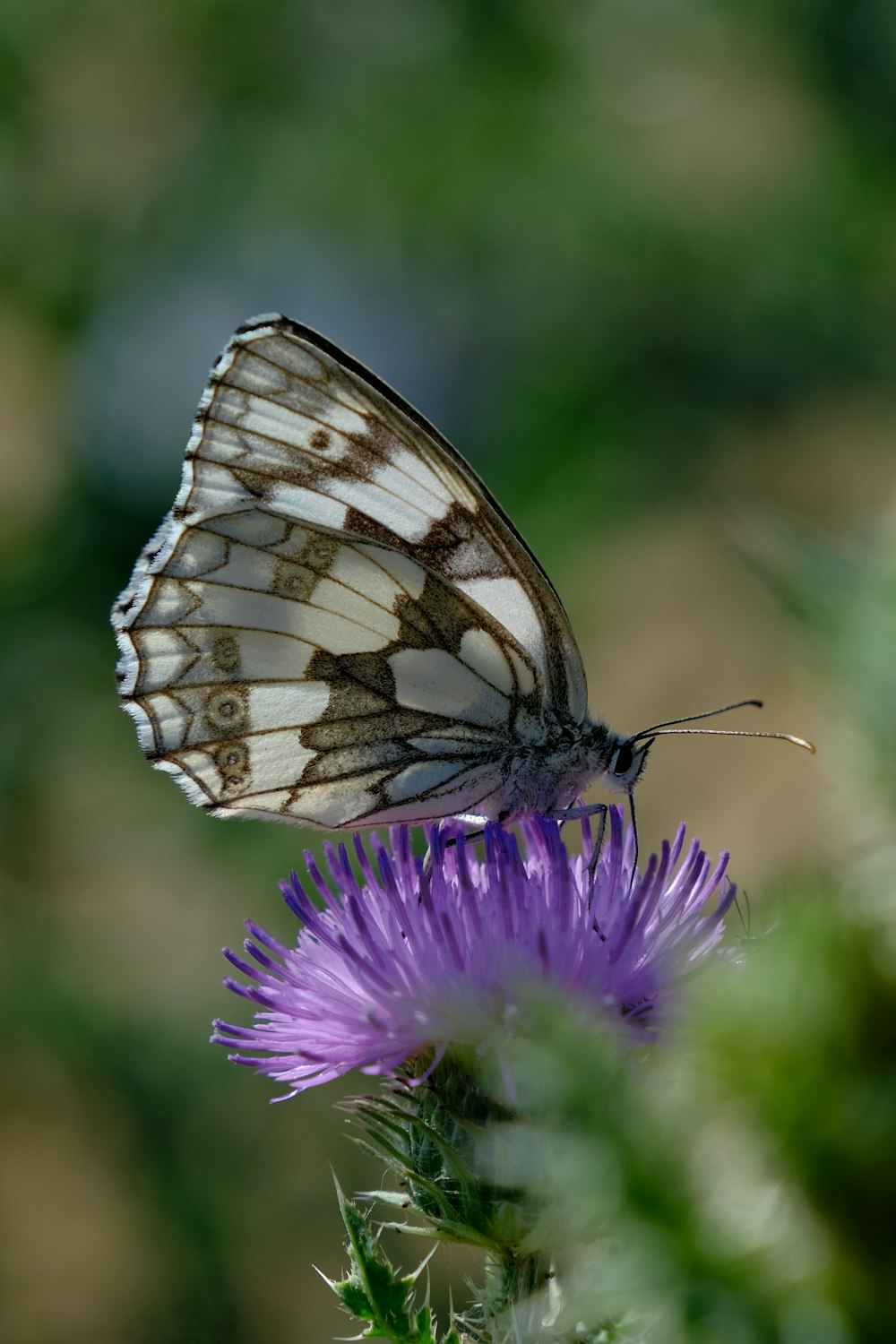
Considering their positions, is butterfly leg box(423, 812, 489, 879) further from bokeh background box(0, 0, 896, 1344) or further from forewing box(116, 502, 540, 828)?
bokeh background box(0, 0, 896, 1344)

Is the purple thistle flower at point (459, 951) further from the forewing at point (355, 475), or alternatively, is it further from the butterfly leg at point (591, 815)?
the forewing at point (355, 475)

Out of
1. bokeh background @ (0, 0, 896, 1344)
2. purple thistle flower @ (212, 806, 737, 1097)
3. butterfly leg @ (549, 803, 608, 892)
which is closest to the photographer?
purple thistle flower @ (212, 806, 737, 1097)

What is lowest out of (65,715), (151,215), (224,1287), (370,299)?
(224,1287)

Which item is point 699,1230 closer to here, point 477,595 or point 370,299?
point 477,595

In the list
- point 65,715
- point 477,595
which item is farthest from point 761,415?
point 477,595

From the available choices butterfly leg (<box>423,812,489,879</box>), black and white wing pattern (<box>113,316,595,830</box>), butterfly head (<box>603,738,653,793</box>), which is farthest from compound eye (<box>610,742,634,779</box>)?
butterfly leg (<box>423,812,489,879</box>)

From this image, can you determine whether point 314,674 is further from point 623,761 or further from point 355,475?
point 623,761

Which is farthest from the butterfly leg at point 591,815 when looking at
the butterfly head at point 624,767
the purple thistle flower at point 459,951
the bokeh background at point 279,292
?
the bokeh background at point 279,292
